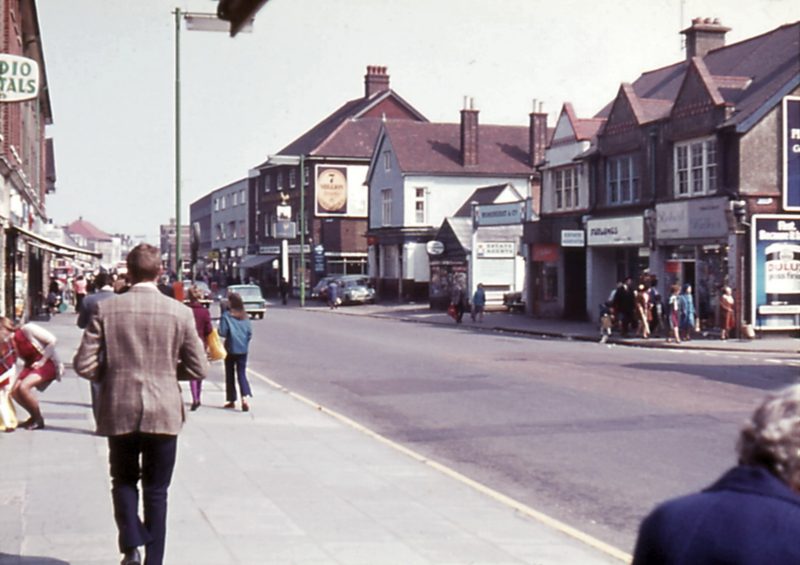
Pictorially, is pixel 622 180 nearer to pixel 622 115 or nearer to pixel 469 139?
pixel 622 115

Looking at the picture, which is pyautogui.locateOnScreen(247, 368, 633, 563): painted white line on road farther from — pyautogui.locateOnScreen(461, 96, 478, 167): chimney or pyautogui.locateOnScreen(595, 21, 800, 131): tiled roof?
pyautogui.locateOnScreen(461, 96, 478, 167): chimney

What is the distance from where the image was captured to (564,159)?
144ft

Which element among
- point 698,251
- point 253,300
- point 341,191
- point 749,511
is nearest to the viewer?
point 749,511

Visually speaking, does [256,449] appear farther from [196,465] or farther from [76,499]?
[76,499]

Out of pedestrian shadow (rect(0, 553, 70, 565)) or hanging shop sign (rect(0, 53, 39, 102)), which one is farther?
hanging shop sign (rect(0, 53, 39, 102))

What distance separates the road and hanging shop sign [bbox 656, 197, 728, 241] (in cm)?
571

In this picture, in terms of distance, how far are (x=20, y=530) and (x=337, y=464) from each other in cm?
363

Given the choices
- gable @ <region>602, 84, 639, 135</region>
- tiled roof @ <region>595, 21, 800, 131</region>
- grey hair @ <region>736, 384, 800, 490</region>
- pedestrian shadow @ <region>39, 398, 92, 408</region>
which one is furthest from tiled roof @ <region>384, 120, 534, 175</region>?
grey hair @ <region>736, 384, 800, 490</region>

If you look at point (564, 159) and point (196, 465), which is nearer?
point (196, 465)

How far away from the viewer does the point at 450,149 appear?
67.3 m

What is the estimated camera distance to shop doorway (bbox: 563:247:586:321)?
43.7 meters

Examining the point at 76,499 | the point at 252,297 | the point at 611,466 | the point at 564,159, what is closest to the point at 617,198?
the point at 564,159

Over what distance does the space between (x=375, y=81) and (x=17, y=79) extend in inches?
2917

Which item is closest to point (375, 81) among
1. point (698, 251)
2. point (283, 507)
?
point (698, 251)
